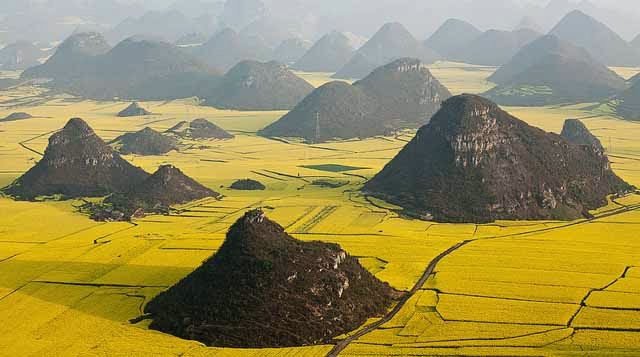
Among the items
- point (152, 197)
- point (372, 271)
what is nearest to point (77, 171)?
point (152, 197)

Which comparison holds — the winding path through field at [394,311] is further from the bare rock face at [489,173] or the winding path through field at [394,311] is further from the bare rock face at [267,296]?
the bare rock face at [489,173]

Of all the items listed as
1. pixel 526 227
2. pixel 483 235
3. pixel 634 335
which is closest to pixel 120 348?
pixel 634 335

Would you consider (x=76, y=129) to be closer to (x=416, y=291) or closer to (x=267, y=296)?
(x=267, y=296)

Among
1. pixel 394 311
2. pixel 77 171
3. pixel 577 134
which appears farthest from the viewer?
pixel 577 134

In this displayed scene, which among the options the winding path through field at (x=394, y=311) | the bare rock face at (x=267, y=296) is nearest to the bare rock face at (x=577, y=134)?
the winding path through field at (x=394, y=311)

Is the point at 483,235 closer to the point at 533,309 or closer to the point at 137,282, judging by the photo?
the point at 533,309
